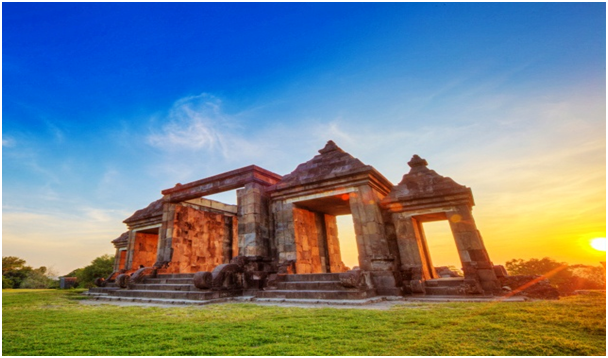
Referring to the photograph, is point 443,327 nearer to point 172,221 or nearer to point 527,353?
point 527,353

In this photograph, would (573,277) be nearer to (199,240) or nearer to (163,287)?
(163,287)

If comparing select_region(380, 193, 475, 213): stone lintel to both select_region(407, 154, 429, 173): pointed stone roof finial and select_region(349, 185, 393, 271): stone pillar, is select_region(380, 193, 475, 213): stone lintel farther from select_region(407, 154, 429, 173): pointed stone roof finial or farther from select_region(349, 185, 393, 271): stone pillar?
select_region(407, 154, 429, 173): pointed stone roof finial

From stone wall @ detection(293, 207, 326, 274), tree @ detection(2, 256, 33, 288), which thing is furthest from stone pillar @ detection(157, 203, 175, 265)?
tree @ detection(2, 256, 33, 288)

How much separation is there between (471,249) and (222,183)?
1067cm

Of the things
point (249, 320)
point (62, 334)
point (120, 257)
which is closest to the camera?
point (62, 334)

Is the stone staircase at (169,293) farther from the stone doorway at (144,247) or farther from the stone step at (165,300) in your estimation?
the stone doorway at (144,247)

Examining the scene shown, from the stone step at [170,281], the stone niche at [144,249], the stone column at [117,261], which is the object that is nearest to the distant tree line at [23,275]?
the stone column at [117,261]

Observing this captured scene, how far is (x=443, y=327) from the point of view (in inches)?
153

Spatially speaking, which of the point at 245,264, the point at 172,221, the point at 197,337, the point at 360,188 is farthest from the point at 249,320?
the point at 172,221

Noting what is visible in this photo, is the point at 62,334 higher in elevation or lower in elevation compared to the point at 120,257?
lower

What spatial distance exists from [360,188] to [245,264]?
5314 mm

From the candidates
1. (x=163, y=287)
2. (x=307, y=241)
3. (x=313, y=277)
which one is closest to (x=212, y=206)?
(x=163, y=287)

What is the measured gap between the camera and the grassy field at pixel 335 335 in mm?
3006

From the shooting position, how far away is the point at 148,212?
1953 centimetres
